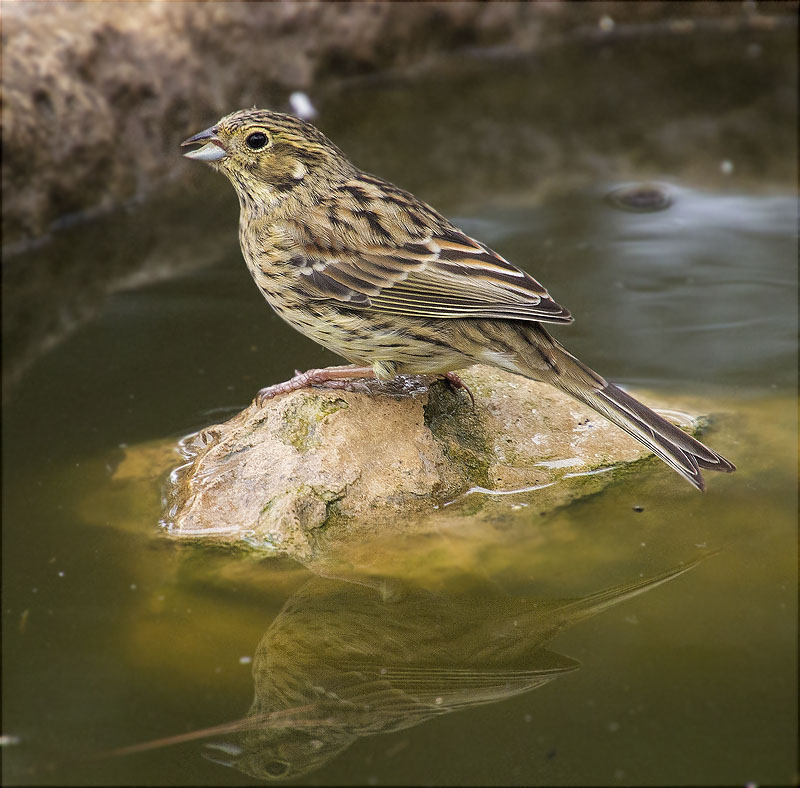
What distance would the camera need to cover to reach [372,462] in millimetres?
4770

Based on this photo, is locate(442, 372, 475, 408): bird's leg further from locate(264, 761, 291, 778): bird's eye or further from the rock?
locate(264, 761, 291, 778): bird's eye

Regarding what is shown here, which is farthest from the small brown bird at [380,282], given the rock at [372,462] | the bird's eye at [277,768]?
the bird's eye at [277,768]

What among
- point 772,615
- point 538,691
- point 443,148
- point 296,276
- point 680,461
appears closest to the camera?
point 538,691

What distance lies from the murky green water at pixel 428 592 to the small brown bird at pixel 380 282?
1.79 ft

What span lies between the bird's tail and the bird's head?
1344 mm

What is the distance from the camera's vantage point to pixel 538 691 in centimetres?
378

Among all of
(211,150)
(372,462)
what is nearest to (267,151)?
(211,150)

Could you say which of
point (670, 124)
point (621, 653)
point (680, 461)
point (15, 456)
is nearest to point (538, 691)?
point (621, 653)

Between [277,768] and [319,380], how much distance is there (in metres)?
2.01

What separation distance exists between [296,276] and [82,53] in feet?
13.5

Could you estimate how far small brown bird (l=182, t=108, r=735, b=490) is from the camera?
4602mm

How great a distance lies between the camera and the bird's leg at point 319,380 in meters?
5.06

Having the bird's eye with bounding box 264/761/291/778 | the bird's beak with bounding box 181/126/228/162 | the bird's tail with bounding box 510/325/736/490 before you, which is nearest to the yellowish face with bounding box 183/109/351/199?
the bird's beak with bounding box 181/126/228/162

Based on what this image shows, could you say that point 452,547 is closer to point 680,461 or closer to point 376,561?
point 376,561
